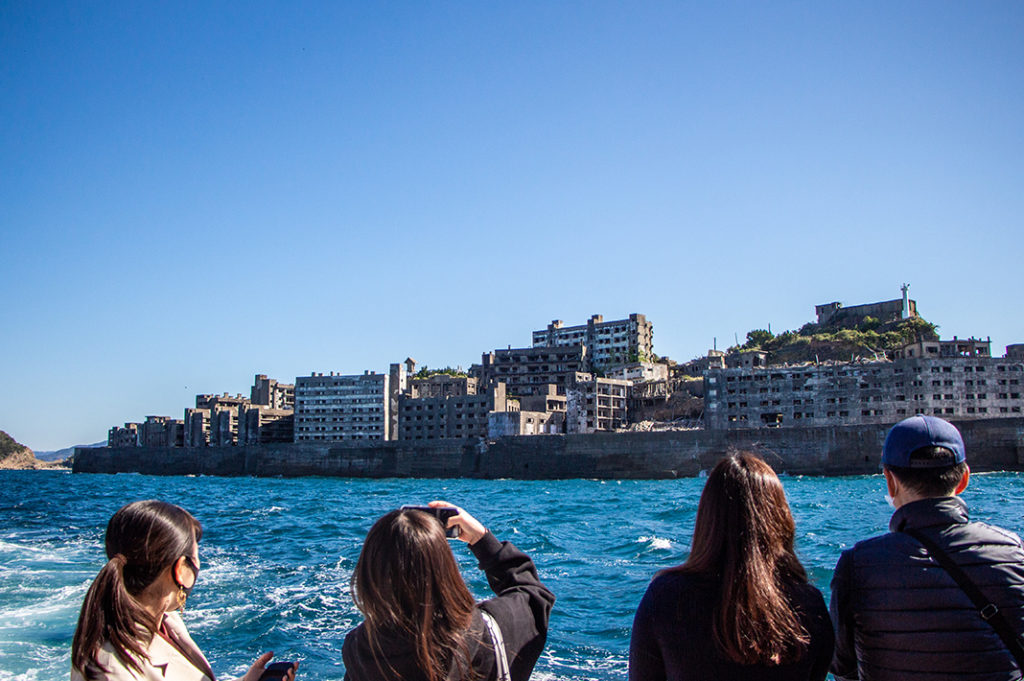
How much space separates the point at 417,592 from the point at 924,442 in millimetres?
1978

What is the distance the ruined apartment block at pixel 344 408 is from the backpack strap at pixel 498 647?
96390 millimetres

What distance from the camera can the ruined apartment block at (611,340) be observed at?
358 ft

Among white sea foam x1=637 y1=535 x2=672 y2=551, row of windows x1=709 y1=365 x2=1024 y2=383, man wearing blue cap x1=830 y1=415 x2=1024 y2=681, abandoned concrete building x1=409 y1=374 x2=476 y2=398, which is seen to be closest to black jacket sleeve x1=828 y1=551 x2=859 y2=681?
man wearing blue cap x1=830 y1=415 x2=1024 y2=681

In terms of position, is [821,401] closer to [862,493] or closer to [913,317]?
[862,493]

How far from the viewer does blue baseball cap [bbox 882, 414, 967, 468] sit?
2.99m

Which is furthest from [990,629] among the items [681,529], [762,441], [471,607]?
[762,441]

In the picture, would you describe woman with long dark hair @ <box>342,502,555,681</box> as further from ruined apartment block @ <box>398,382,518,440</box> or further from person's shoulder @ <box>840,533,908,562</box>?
ruined apartment block @ <box>398,382,518,440</box>

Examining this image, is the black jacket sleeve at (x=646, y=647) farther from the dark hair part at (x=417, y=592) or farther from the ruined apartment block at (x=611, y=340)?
the ruined apartment block at (x=611, y=340)

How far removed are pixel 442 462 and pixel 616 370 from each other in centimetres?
3350

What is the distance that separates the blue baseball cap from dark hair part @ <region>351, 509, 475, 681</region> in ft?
5.63

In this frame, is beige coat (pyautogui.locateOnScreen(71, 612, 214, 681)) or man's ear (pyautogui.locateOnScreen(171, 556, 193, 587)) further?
man's ear (pyautogui.locateOnScreen(171, 556, 193, 587))

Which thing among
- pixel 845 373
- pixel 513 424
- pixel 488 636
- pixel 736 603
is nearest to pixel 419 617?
pixel 488 636

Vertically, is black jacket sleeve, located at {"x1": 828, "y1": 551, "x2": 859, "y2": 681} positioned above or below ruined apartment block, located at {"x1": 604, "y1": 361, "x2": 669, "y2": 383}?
below

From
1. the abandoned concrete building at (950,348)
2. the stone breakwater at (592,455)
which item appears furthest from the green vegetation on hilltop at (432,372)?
the abandoned concrete building at (950,348)
